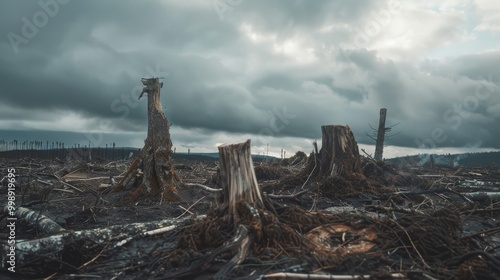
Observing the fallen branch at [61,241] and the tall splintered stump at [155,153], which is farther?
the tall splintered stump at [155,153]

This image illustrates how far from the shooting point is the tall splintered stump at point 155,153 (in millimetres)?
12234

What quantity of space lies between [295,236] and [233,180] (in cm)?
125

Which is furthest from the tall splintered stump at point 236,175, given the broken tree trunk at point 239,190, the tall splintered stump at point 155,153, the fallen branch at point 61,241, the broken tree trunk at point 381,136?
the broken tree trunk at point 381,136

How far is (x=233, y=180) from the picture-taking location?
19.0ft

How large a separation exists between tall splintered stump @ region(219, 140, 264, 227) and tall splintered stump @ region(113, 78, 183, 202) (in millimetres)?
6637

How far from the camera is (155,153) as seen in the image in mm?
12375

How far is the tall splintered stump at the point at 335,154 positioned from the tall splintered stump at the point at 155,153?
5150 millimetres

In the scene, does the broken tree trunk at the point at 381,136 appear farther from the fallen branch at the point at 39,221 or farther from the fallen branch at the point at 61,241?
the fallen branch at the point at 39,221

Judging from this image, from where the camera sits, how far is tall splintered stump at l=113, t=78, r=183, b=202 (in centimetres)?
1223

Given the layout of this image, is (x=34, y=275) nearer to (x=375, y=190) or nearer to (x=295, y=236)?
(x=295, y=236)

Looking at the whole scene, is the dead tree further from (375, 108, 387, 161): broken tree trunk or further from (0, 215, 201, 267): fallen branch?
(0, 215, 201, 267): fallen branch

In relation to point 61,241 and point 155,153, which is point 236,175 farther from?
point 155,153

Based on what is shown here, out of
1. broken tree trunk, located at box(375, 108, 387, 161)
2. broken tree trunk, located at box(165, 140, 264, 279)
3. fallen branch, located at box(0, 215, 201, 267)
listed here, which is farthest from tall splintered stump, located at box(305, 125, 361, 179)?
broken tree trunk, located at box(375, 108, 387, 161)

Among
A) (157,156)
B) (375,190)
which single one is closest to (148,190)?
(157,156)
